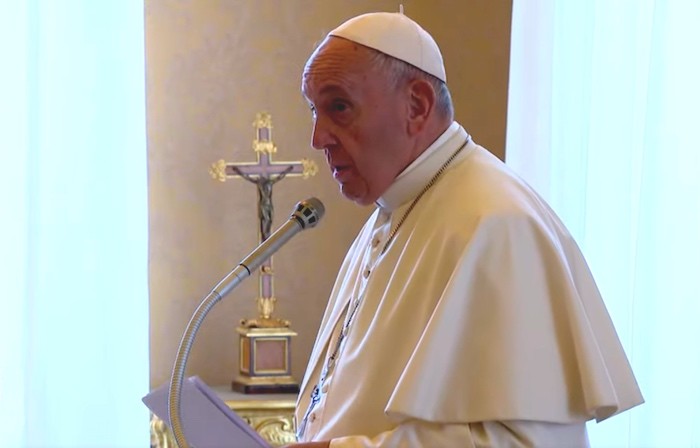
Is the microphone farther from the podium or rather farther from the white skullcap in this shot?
the podium

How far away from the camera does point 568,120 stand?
391cm

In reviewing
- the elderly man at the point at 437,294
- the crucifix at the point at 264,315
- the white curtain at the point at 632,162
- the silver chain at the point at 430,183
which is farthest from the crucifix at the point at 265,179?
the silver chain at the point at 430,183

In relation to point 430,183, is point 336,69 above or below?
above

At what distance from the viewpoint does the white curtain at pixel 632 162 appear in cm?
355

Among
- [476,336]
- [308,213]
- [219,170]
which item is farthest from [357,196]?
[219,170]

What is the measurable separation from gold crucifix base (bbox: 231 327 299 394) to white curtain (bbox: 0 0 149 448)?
38 cm

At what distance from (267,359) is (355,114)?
2019mm

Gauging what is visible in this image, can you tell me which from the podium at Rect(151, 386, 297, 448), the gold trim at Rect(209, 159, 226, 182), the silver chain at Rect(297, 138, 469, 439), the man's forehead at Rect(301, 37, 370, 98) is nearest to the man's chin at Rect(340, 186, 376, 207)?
the silver chain at Rect(297, 138, 469, 439)

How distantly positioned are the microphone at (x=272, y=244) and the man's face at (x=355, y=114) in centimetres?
10

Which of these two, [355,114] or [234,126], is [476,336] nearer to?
[355,114]

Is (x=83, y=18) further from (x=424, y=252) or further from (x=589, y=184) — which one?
(x=424, y=252)

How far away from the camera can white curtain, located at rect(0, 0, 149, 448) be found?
12.9 ft

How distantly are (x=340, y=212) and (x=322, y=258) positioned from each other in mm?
200

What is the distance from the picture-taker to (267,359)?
4.23 meters
